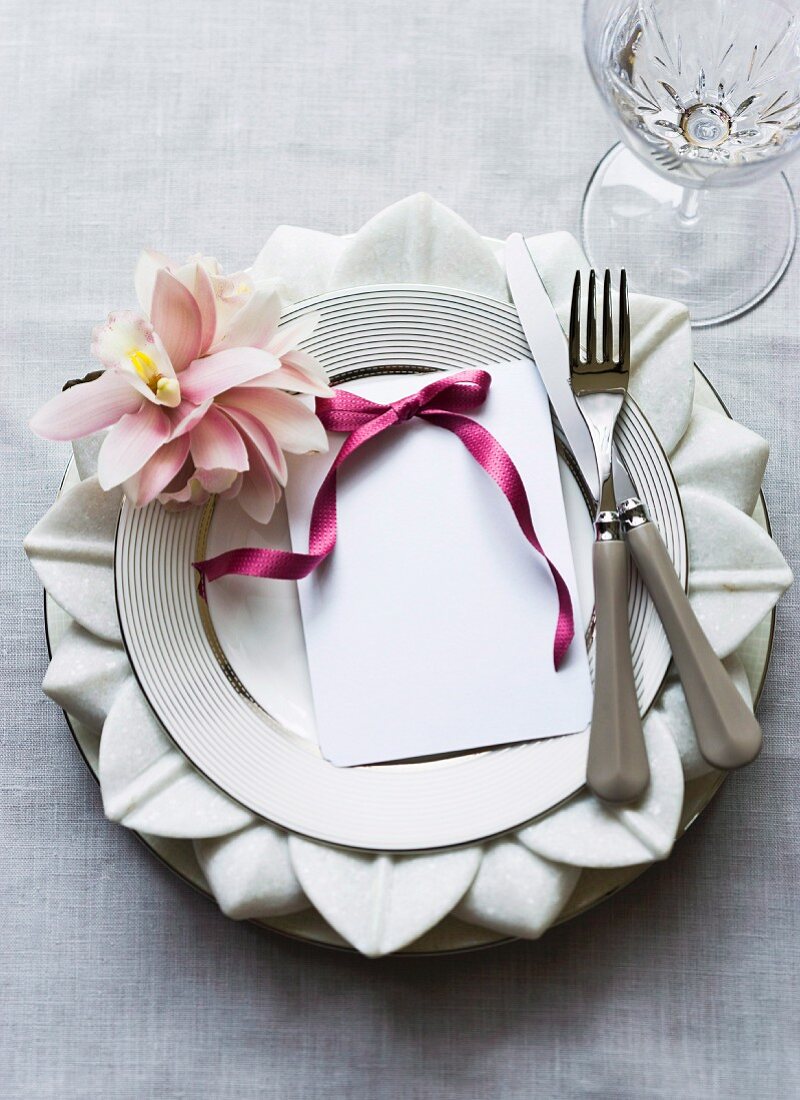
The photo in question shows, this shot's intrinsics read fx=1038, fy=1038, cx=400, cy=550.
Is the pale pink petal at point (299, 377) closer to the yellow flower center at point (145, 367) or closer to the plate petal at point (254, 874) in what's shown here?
Result: the yellow flower center at point (145, 367)

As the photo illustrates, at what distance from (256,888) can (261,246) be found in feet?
1.41

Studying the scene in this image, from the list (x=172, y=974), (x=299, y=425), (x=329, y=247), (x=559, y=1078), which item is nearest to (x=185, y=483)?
(x=299, y=425)

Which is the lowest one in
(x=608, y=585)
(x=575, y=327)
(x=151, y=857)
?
(x=151, y=857)

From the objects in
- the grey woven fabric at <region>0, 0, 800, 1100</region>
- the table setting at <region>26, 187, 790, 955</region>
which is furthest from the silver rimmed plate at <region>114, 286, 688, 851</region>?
the grey woven fabric at <region>0, 0, 800, 1100</region>

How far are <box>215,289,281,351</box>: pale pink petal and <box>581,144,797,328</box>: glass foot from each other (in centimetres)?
27

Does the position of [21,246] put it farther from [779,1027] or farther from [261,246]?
[779,1027]

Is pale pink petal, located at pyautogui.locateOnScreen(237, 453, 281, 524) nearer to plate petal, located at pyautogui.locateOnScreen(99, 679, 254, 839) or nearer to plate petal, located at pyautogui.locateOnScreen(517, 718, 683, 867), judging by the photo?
plate petal, located at pyautogui.locateOnScreen(99, 679, 254, 839)

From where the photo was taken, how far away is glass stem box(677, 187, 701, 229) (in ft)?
2.31

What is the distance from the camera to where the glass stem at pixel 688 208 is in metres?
0.70

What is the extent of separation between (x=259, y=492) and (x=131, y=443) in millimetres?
76

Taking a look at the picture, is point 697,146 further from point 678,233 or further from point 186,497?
point 186,497

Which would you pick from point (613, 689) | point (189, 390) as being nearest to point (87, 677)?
point (189, 390)

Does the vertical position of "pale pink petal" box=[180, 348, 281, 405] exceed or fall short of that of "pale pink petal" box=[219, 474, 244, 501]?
it exceeds it

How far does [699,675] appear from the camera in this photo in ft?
1.83
